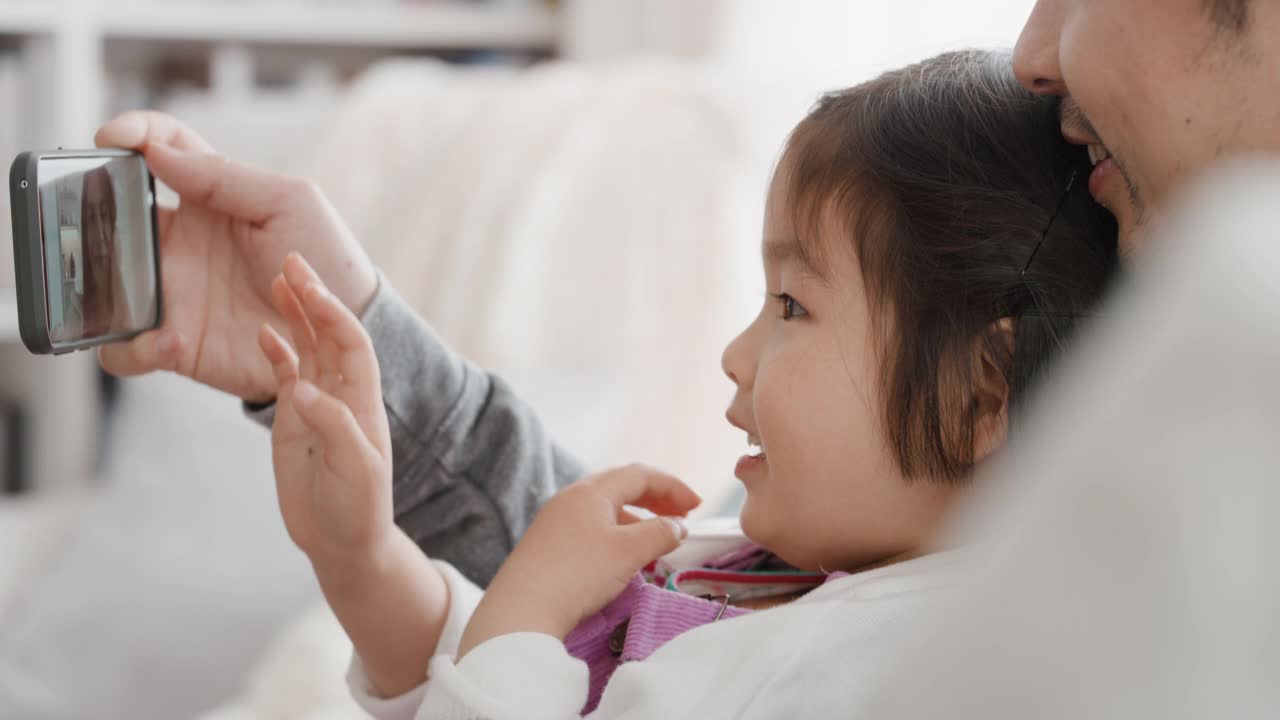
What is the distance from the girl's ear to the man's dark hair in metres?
0.19

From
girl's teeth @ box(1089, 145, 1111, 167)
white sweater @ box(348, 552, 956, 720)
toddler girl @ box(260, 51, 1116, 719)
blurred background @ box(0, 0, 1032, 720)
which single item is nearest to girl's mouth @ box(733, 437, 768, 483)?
toddler girl @ box(260, 51, 1116, 719)

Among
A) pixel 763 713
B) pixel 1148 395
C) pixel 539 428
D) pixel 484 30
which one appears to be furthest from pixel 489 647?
pixel 484 30

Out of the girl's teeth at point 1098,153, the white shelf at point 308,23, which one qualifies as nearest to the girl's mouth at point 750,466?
the girl's teeth at point 1098,153

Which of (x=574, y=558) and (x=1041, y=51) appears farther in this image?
(x=574, y=558)

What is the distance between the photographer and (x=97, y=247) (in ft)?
2.43

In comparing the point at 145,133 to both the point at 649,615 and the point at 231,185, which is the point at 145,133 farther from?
the point at 649,615

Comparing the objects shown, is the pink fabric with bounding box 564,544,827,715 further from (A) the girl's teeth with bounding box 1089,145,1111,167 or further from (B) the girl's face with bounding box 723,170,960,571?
(A) the girl's teeth with bounding box 1089,145,1111,167

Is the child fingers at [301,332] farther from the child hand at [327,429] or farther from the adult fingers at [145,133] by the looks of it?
the adult fingers at [145,133]

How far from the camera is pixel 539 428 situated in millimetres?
917

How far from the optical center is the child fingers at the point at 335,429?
2.06 ft

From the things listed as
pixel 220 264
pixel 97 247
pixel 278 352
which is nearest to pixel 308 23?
pixel 220 264

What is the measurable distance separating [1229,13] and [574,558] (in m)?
0.42

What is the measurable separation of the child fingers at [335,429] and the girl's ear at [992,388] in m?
0.31

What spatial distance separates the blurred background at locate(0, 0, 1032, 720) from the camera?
4.62 ft
